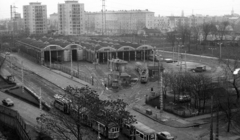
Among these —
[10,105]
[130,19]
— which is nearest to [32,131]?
[10,105]

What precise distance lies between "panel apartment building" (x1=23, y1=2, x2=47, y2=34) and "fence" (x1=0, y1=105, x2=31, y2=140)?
166ft

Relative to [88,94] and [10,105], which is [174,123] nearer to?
[88,94]

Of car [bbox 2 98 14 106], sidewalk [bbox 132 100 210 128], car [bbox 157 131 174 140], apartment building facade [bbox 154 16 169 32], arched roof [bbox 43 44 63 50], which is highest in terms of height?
apartment building facade [bbox 154 16 169 32]

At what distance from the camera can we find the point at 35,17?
6231cm

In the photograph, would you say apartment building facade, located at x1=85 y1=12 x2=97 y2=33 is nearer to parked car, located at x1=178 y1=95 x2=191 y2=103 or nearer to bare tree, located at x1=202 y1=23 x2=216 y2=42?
bare tree, located at x1=202 y1=23 x2=216 y2=42

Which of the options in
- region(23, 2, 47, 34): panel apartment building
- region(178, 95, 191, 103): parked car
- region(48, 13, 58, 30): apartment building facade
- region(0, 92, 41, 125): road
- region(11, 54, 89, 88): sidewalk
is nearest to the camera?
region(0, 92, 41, 125): road

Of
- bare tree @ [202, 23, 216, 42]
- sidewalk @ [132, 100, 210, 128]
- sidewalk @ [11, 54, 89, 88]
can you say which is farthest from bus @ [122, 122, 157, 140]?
bare tree @ [202, 23, 216, 42]

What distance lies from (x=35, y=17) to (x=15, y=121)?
5282cm

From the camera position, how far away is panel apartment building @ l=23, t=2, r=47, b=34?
62.2m

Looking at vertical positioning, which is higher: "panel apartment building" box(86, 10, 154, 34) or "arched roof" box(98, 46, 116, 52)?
"panel apartment building" box(86, 10, 154, 34)

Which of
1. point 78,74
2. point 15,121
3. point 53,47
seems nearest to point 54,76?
point 78,74

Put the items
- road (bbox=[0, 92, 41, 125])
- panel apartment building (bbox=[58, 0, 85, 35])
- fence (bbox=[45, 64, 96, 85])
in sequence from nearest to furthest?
1. road (bbox=[0, 92, 41, 125])
2. fence (bbox=[45, 64, 96, 85])
3. panel apartment building (bbox=[58, 0, 85, 35])

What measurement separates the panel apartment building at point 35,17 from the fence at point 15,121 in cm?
5050

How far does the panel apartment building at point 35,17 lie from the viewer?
62.2 metres
